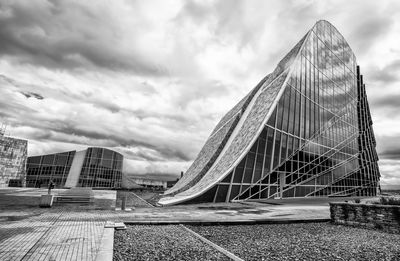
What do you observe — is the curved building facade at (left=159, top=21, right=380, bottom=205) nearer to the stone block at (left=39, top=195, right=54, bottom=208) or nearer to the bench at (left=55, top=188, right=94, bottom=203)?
the bench at (left=55, top=188, right=94, bottom=203)

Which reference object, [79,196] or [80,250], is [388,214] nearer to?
[80,250]

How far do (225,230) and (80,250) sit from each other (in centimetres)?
537

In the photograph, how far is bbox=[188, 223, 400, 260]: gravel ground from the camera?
→ 578 centimetres

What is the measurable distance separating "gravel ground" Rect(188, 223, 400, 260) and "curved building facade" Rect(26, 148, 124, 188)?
60282 millimetres

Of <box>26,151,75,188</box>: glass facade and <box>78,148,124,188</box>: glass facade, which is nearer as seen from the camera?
<box>26,151,75,188</box>: glass facade

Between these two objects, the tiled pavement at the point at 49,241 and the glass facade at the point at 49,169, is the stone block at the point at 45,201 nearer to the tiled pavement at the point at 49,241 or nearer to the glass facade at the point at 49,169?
the tiled pavement at the point at 49,241

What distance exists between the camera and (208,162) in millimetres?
25047

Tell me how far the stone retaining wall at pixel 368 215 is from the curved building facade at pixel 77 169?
203 feet

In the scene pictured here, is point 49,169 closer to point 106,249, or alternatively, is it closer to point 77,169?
Result: point 77,169

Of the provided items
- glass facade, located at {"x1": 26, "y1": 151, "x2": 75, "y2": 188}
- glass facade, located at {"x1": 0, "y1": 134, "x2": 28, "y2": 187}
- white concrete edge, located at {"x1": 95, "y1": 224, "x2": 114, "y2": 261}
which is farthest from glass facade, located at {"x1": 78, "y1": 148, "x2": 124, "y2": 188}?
white concrete edge, located at {"x1": 95, "y1": 224, "x2": 114, "y2": 261}

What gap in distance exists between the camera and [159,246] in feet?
19.6

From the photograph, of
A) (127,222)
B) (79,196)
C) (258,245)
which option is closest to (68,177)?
(79,196)

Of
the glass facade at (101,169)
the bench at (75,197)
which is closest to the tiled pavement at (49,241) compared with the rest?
the bench at (75,197)

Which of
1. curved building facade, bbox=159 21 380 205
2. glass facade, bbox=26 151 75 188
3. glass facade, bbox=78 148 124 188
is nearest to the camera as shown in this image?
curved building facade, bbox=159 21 380 205
